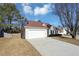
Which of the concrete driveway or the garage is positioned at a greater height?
the garage

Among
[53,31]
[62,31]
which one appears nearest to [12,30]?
[53,31]

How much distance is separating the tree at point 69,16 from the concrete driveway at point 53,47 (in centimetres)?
21

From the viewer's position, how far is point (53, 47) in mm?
2910

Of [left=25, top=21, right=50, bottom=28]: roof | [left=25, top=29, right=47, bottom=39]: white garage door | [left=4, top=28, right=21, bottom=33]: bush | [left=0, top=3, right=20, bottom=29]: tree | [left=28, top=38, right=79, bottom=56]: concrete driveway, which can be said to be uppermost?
[left=0, top=3, right=20, bottom=29]: tree

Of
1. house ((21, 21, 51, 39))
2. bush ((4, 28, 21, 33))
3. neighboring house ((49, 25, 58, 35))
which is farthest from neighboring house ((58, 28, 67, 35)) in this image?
bush ((4, 28, 21, 33))

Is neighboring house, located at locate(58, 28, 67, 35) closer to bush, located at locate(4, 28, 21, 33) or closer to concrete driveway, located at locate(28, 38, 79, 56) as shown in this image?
concrete driveway, located at locate(28, 38, 79, 56)

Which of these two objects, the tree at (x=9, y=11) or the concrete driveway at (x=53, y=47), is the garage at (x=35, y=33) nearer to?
the concrete driveway at (x=53, y=47)

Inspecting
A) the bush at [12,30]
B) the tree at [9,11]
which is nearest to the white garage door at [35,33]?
the bush at [12,30]

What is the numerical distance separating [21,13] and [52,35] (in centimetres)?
50

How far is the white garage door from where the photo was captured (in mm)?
2965

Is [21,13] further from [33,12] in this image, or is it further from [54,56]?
→ [54,56]

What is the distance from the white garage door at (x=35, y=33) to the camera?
2.96 metres

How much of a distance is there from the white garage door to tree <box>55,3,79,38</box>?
29 cm

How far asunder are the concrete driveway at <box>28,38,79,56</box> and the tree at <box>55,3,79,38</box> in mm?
206
